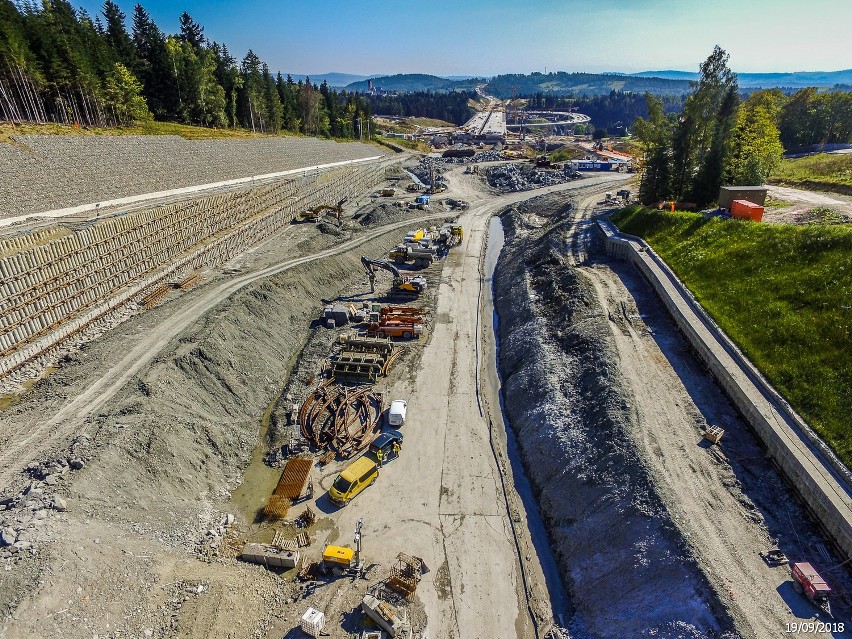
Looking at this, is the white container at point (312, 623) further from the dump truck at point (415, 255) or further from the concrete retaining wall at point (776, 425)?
the dump truck at point (415, 255)

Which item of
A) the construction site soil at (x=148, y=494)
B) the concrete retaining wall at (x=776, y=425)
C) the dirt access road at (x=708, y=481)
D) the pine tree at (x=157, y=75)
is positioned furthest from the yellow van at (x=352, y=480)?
the pine tree at (x=157, y=75)

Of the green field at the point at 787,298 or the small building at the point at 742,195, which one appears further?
the small building at the point at 742,195

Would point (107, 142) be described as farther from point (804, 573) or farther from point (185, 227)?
point (804, 573)

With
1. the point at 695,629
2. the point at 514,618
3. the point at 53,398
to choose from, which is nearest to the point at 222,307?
the point at 53,398

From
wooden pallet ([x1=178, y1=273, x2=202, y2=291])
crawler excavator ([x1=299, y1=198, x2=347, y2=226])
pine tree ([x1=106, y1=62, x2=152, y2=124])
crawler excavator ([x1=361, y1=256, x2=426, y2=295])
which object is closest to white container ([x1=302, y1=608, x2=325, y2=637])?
wooden pallet ([x1=178, y1=273, x2=202, y2=291])

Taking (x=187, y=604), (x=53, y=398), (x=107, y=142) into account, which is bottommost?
(x=187, y=604)

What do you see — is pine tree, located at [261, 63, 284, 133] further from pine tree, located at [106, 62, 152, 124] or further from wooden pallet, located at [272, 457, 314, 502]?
wooden pallet, located at [272, 457, 314, 502]

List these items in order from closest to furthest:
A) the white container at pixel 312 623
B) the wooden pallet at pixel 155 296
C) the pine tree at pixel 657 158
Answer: the white container at pixel 312 623, the wooden pallet at pixel 155 296, the pine tree at pixel 657 158

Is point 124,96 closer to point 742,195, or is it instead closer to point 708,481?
point 742,195
